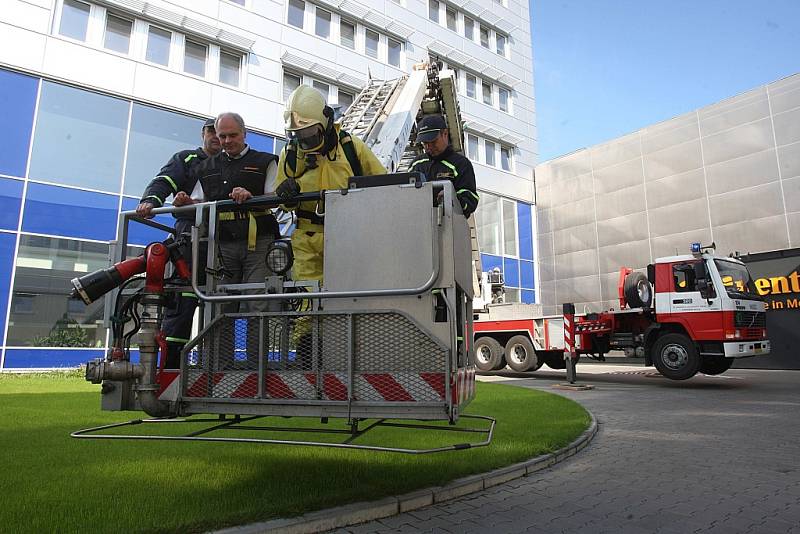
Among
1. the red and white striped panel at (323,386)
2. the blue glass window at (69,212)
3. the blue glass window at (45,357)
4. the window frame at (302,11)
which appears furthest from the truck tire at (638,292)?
the window frame at (302,11)

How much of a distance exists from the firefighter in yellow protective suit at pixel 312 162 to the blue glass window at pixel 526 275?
21406mm

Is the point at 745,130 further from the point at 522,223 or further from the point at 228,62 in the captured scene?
the point at 228,62

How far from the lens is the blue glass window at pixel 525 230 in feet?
80.6

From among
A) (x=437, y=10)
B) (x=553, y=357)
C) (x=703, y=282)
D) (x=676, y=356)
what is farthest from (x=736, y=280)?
(x=437, y=10)

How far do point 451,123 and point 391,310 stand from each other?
11034 millimetres

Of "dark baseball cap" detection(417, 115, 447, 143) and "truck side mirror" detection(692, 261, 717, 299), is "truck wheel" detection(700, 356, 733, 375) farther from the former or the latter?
"dark baseball cap" detection(417, 115, 447, 143)

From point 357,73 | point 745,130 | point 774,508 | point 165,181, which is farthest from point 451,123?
point 745,130

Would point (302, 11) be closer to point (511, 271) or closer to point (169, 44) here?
point (169, 44)

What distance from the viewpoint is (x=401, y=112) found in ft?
33.2

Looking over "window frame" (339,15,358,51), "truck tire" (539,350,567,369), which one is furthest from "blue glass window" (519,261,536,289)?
"window frame" (339,15,358,51)

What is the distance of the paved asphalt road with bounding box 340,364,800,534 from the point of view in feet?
9.76

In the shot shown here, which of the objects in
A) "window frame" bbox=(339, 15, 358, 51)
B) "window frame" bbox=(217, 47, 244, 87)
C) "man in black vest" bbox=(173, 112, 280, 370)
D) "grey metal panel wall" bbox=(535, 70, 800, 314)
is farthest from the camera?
"window frame" bbox=(339, 15, 358, 51)

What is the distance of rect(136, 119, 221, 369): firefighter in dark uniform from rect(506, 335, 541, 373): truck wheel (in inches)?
415

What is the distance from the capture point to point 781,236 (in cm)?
1722
